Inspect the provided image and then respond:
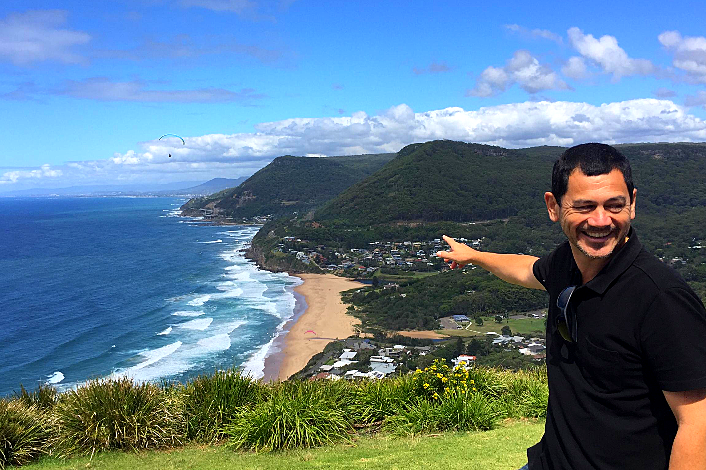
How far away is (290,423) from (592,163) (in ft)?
16.2

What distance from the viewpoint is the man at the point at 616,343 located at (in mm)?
1293

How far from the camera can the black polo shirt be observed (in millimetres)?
1284

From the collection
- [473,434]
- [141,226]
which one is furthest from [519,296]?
[141,226]

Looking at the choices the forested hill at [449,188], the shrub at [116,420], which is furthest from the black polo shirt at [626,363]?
the forested hill at [449,188]

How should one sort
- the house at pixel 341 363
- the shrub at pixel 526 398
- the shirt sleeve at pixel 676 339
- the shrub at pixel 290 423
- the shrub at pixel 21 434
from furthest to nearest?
the house at pixel 341 363
the shrub at pixel 526 398
the shrub at pixel 290 423
the shrub at pixel 21 434
the shirt sleeve at pixel 676 339

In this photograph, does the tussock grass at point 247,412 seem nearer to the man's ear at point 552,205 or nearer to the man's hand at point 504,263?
the man's hand at point 504,263

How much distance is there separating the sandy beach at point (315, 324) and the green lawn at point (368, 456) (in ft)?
53.1

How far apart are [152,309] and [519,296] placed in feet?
97.0

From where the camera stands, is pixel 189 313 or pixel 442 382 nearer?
pixel 442 382

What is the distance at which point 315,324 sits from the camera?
3728cm

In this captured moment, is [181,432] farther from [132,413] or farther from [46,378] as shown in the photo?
[46,378]

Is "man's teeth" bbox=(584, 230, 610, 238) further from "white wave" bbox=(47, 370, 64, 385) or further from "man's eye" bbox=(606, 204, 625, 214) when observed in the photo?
"white wave" bbox=(47, 370, 64, 385)

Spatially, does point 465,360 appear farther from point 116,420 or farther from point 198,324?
point 198,324

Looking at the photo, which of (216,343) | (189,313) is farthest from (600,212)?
(189,313)
